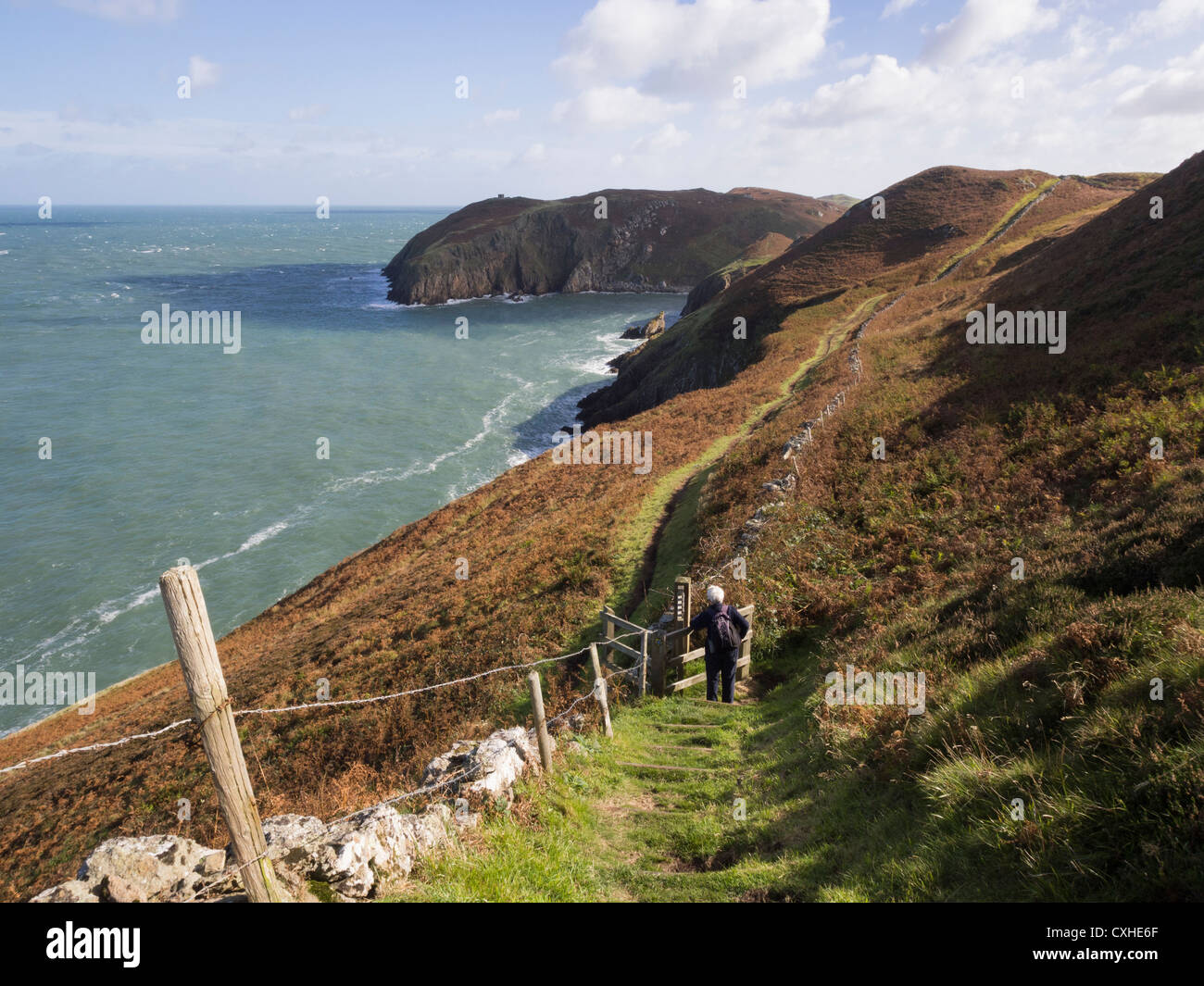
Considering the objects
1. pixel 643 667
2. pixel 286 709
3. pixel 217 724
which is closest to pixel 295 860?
pixel 286 709

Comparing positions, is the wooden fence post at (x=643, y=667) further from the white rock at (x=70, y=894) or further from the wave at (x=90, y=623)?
the wave at (x=90, y=623)

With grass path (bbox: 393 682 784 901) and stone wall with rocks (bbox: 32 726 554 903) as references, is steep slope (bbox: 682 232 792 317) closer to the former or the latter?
grass path (bbox: 393 682 784 901)

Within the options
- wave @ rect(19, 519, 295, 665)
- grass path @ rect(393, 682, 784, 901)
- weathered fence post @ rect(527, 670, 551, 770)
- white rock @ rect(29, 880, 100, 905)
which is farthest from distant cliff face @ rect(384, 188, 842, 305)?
white rock @ rect(29, 880, 100, 905)

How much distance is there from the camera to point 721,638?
11805mm

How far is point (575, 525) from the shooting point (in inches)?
1027

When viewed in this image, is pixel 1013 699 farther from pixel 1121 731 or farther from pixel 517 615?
pixel 517 615

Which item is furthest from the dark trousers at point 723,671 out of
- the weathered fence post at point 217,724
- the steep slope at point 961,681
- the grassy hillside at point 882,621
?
the weathered fence post at point 217,724

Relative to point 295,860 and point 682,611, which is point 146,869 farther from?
point 682,611

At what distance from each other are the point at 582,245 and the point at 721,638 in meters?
150

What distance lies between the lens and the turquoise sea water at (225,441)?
122ft

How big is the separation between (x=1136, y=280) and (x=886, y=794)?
27.7 meters

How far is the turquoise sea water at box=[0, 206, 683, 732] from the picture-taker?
3725 cm

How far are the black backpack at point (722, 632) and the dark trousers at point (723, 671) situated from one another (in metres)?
0.16
